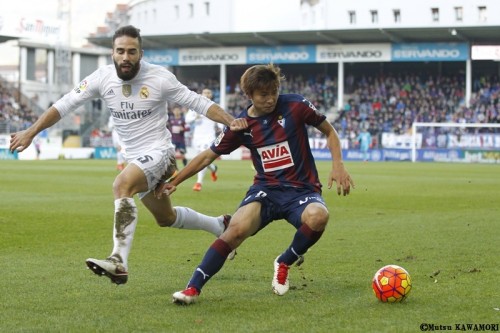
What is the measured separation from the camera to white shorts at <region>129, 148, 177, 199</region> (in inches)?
328

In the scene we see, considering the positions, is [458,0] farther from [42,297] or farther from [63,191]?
[42,297]

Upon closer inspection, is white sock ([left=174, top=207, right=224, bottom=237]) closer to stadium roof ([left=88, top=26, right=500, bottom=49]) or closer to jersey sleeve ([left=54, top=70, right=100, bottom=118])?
jersey sleeve ([left=54, top=70, right=100, bottom=118])

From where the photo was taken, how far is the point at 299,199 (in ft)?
25.0

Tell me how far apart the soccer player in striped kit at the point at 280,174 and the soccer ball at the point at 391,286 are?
0.72m

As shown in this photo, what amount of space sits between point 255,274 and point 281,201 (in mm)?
1328

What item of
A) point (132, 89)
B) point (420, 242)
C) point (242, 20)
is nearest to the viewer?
point (132, 89)

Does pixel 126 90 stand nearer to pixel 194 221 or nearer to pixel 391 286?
pixel 194 221

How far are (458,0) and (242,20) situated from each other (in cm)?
1753

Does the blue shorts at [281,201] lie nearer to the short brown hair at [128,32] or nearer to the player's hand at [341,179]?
the player's hand at [341,179]

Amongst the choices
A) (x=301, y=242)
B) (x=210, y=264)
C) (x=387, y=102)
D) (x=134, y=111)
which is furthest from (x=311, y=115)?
(x=387, y=102)

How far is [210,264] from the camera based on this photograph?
23.9 ft

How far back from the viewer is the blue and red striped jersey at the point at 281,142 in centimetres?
762

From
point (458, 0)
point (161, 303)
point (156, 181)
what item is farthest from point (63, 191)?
point (458, 0)

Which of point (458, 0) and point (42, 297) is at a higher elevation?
point (458, 0)
